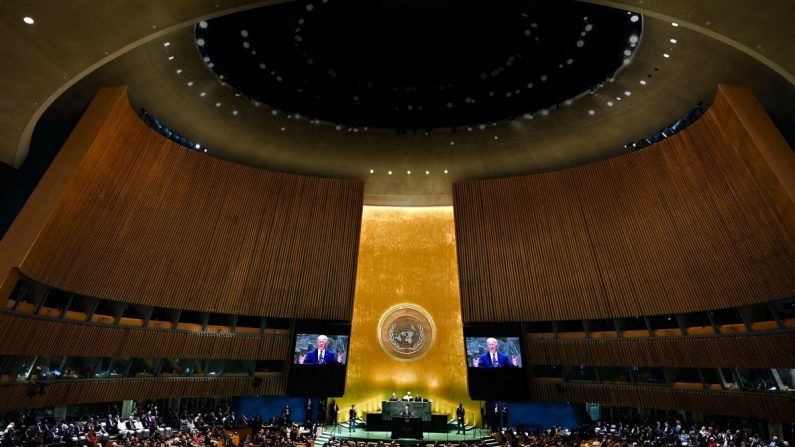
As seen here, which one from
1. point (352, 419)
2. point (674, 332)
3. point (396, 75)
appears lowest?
point (352, 419)

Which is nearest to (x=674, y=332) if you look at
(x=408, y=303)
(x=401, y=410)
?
(x=401, y=410)

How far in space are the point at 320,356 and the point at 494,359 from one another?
577 centimetres

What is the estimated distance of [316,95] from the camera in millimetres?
14812

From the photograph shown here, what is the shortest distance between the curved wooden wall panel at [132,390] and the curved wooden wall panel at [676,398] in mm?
9241

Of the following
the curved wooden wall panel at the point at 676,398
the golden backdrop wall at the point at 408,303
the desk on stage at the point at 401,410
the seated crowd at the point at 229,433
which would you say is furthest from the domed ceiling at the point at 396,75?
the desk on stage at the point at 401,410

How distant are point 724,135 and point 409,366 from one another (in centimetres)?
1288

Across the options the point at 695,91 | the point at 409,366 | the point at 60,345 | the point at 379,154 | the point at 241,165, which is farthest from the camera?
the point at 409,366

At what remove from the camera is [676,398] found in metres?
12.8

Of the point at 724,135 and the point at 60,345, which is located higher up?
the point at 724,135

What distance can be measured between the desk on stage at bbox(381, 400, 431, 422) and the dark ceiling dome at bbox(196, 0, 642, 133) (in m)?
9.40

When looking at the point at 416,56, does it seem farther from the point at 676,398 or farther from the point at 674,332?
the point at 676,398

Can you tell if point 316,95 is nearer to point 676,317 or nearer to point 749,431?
point 676,317

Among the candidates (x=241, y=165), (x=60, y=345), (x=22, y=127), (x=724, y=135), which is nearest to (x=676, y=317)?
(x=724, y=135)

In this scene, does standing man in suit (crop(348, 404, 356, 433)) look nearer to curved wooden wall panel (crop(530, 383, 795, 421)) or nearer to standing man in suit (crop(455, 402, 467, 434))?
standing man in suit (crop(455, 402, 467, 434))
